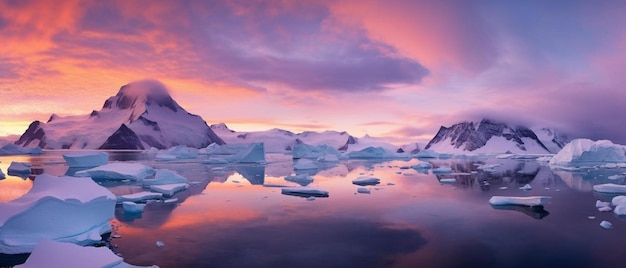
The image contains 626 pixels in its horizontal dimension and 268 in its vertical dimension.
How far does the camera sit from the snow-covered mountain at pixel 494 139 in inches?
5551

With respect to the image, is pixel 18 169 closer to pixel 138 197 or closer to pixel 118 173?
pixel 118 173

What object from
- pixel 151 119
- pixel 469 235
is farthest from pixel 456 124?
pixel 469 235

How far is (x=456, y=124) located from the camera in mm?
167625

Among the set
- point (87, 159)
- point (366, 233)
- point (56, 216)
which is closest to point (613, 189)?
point (366, 233)

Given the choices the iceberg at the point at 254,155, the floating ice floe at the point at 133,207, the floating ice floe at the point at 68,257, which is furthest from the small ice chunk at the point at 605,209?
the iceberg at the point at 254,155

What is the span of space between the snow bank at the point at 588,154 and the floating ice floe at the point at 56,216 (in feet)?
123

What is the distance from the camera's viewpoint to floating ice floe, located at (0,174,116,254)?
7.45 metres

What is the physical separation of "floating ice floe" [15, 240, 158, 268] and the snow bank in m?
38.5

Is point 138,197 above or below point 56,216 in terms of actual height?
below

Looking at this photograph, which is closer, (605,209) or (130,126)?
(605,209)

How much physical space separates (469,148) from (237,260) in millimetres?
147225

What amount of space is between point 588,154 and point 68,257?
134ft

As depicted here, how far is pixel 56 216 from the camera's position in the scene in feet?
26.1

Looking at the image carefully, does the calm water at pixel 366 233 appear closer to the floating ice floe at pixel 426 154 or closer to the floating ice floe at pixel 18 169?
the floating ice floe at pixel 18 169
